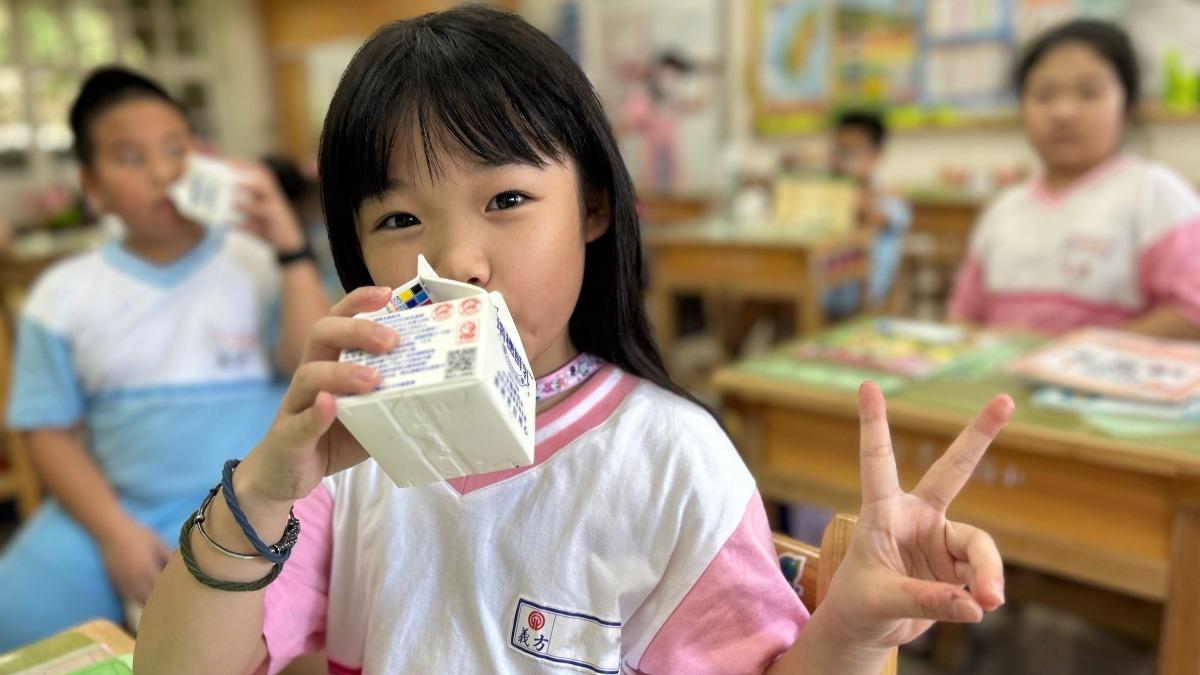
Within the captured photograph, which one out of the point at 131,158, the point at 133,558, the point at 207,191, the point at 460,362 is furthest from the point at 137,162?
the point at 460,362

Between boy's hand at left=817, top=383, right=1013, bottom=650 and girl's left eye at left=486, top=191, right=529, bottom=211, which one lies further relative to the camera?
girl's left eye at left=486, top=191, right=529, bottom=211

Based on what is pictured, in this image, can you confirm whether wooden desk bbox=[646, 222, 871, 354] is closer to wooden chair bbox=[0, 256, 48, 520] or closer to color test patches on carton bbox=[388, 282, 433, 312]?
wooden chair bbox=[0, 256, 48, 520]

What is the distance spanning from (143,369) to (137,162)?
0.36 m

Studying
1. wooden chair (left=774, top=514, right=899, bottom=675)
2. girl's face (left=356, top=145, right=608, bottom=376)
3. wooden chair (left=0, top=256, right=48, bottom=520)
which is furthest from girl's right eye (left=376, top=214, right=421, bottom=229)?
wooden chair (left=0, top=256, right=48, bottom=520)

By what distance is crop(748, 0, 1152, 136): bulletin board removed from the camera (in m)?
4.48

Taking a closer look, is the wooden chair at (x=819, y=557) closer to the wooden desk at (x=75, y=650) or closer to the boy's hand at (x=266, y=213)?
the wooden desk at (x=75, y=650)

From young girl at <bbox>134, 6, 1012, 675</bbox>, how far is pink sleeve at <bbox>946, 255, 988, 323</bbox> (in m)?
1.55

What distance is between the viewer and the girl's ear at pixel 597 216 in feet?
2.42

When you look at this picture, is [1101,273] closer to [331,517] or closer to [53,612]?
[331,517]

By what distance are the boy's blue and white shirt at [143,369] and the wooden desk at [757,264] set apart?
5.74 feet

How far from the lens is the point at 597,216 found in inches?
29.6

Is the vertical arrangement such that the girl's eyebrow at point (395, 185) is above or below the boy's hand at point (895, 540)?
above

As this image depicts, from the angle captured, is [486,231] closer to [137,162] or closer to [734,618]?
[734,618]

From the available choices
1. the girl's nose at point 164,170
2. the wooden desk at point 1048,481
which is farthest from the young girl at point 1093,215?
the girl's nose at point 164,170
